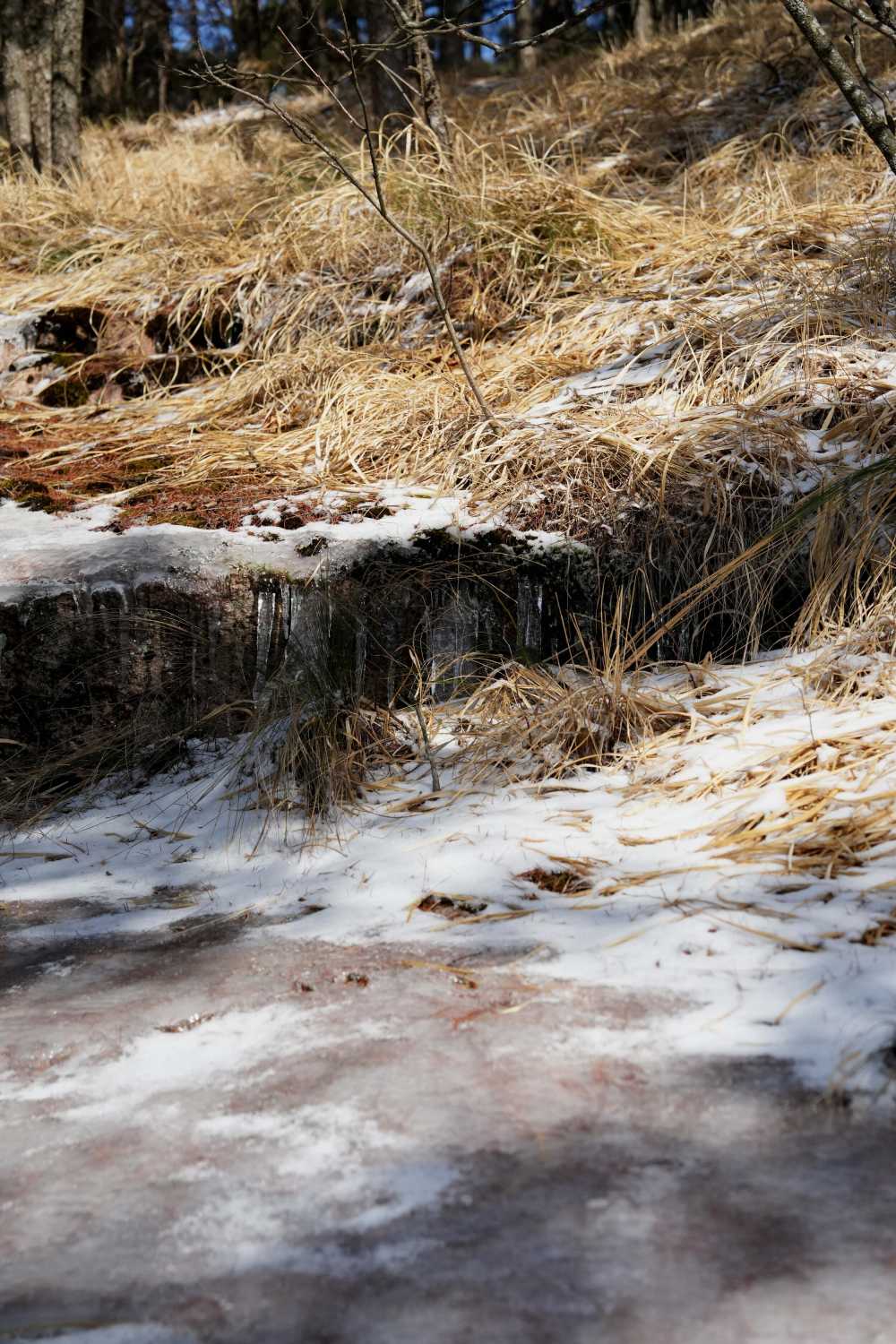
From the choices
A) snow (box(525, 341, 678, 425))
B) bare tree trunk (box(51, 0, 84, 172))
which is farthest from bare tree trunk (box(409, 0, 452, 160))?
bare tree trunk (box(51, 0, 84, 172))

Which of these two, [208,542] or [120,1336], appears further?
[208,542]

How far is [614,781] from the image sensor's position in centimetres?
238

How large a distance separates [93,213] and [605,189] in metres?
2.56

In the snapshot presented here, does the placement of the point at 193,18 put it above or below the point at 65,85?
above

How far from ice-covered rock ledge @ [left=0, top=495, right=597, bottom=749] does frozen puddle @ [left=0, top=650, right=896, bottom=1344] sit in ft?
1.94

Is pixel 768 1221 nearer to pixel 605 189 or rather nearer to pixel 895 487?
pixel 895 487

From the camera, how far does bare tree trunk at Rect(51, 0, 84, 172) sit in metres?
6.61

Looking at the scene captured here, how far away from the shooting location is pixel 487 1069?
1.37 metres

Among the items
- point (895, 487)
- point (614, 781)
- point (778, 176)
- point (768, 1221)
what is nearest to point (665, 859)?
point (614, 781)

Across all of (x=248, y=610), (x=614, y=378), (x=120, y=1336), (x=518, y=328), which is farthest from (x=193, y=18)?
(x=120, y=1336)

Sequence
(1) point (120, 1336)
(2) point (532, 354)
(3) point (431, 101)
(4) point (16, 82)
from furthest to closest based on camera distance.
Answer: (4) point (16, 82), (3) point (431, 101), (2) point (532, 354), (1) point (120, 1336)

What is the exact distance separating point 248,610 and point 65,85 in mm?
5402

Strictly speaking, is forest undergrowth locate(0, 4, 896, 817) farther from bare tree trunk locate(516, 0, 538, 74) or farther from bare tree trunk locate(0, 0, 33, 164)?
bare tree trunk locate(516, 0, 538, 74)

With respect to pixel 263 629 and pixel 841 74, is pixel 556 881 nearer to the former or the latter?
pixel 263 629
